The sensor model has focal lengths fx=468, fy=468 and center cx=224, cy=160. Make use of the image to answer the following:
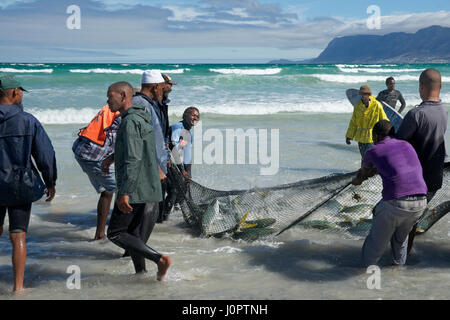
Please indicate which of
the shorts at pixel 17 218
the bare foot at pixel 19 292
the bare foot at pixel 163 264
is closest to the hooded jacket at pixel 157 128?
the bare foot at pixel 163 264

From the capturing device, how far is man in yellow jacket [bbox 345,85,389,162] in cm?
678

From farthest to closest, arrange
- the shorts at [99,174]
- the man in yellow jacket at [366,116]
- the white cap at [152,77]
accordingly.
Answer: the man in yellow jacket at [366,116] < the shorts at [99,174] < the white cap at [152,77]

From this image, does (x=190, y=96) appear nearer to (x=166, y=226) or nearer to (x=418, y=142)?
(x=166, y=226)

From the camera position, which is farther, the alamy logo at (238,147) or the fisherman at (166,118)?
the alamy logo at (238,147)

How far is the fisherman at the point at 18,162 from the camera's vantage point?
3.44 metres

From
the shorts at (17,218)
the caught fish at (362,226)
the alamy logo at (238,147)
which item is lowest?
the caught fish at (362,226)

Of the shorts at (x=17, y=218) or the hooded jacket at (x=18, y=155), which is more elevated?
the hooded jacket at (x=18, y=155)

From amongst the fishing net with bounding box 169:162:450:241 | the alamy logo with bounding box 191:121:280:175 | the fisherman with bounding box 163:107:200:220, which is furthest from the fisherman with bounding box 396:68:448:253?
the alamy logo with bounding box 191:121:280:175

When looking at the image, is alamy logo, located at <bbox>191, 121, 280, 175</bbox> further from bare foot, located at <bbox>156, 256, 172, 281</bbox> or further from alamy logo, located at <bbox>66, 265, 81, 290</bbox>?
bare foot, located at <bbox>156, 256, 172, 281</bbox>

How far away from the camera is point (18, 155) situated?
3.49 metres

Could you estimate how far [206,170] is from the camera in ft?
29.0

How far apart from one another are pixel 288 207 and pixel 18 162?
2.64m

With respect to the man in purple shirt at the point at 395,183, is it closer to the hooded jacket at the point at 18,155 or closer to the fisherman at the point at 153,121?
the fisherman at the point at 153,121

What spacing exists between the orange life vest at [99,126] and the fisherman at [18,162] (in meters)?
1.07
